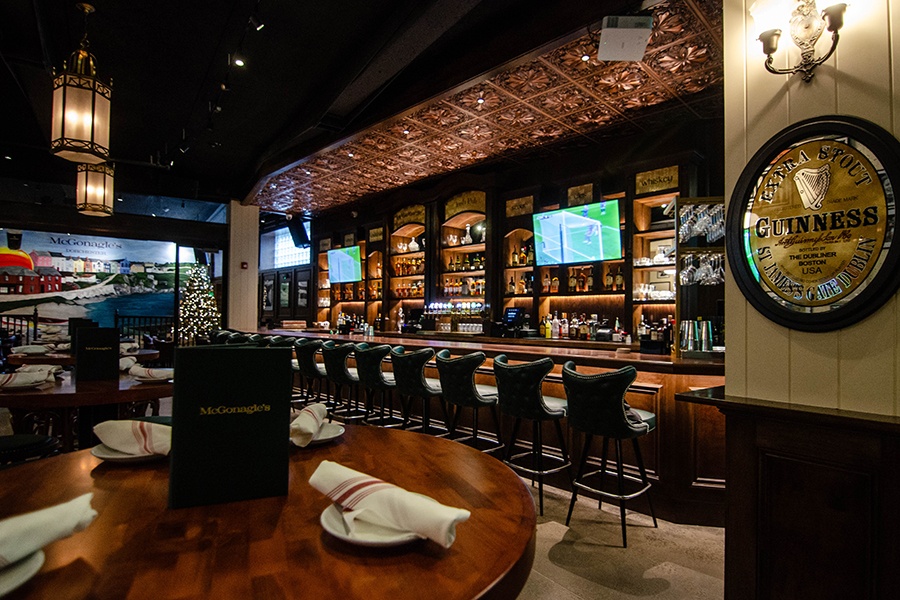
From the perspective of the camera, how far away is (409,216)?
8766mm

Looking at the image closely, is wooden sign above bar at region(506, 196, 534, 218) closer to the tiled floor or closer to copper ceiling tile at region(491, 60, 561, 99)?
copper ceiling tile at region(491, 60, 561, 99)

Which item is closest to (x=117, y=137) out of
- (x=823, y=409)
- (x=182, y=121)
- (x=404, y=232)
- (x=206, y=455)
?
(x=182, y=121)

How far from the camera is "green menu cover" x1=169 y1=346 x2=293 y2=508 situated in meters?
0.92

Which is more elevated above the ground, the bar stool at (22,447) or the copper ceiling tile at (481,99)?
the copper ceiling tile at (481,99)

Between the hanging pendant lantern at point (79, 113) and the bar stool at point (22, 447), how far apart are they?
1.69 m

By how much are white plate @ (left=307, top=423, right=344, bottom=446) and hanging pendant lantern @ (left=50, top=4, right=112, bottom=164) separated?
8.87 feet

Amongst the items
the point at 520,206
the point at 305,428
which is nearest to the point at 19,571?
the point at 305,428

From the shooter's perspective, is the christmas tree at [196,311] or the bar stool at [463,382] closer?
the bar stool at [463,382]

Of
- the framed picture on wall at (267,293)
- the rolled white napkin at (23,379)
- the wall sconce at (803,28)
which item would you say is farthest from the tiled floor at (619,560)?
the framed picture on wall at (267,293)

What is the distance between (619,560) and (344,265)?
849 cm

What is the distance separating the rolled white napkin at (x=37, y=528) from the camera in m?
0.63

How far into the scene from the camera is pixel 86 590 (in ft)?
2.09

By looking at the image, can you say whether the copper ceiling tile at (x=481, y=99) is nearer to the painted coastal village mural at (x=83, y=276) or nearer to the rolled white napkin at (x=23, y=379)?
the rolled white napkin at (x=23, y=379)

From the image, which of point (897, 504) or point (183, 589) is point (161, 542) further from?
point (897, 504)
